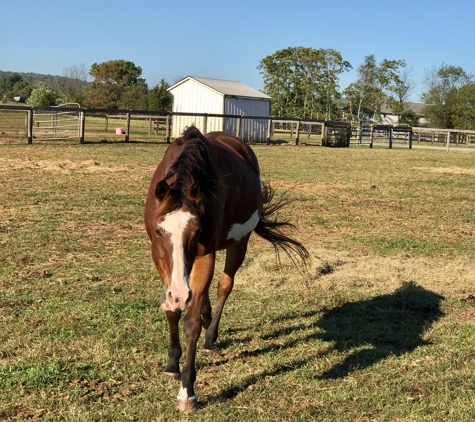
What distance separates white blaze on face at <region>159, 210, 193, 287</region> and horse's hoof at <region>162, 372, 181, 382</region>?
0.97 meters

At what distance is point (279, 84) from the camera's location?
64938mm

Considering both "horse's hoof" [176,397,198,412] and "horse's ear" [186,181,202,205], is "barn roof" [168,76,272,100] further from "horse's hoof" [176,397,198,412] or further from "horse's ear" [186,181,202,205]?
"horse's hoof" [176,397,198,412]

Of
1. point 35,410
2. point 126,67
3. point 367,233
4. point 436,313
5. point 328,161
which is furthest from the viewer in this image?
point 126,67

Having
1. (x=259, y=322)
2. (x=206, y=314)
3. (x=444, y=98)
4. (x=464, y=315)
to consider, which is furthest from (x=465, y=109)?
(x=206, y=314)

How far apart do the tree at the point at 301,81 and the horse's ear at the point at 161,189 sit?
6182cm

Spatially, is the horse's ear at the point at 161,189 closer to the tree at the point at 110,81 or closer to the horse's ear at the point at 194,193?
the horse's ear at the point at 194,193

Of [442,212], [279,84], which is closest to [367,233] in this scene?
[442,212]

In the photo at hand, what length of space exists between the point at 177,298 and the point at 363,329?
8.14 ft

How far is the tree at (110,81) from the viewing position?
210 ft

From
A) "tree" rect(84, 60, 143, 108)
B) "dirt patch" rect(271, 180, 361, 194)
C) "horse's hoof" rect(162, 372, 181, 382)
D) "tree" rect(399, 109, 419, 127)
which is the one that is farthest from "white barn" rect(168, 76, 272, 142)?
"tree" rect(399, 109, 419, 127)

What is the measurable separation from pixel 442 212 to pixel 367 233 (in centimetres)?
283

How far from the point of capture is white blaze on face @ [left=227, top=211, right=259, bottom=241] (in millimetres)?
4211

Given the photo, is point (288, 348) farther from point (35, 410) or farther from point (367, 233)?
point (367, 233)

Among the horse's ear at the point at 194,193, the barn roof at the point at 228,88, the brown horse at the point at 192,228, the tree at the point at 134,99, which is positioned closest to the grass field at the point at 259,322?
the brown horse at the point at 192,228
